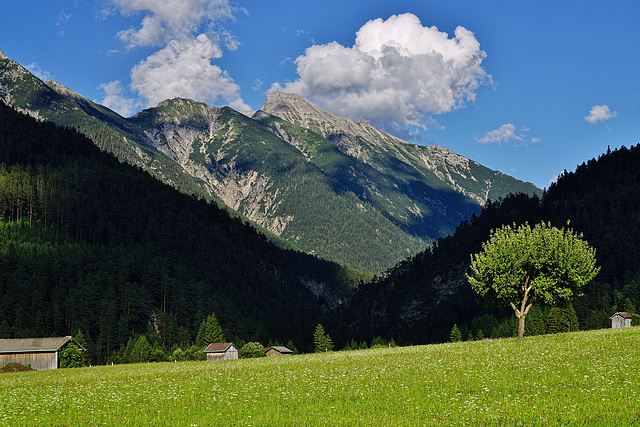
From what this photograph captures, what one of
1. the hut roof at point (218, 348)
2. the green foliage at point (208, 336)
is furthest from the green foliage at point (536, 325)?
the green foliage at point (208, 336)

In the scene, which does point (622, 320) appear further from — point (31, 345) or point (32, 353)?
point (31, 345)

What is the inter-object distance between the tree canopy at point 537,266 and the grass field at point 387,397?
25.2m

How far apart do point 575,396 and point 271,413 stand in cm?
1337

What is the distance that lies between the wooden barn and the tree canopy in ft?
259

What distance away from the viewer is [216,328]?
157 meters

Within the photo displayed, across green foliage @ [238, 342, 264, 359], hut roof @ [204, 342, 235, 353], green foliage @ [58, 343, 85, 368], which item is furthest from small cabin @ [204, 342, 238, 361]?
green foliage @ [58, 343, 85, 368]

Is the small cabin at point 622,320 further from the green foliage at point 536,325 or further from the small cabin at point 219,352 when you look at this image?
the small cabin at point 219,352

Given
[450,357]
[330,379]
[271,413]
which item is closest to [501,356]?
[450,357]

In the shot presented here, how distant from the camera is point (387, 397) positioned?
27922 mm

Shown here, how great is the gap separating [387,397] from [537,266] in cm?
4354

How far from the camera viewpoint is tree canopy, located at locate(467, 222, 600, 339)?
65.8 m

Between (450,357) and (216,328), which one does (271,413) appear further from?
(216,328)

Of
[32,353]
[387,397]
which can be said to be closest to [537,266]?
[387,397]

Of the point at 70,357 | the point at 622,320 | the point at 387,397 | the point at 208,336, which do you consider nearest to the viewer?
the point at 387,397
